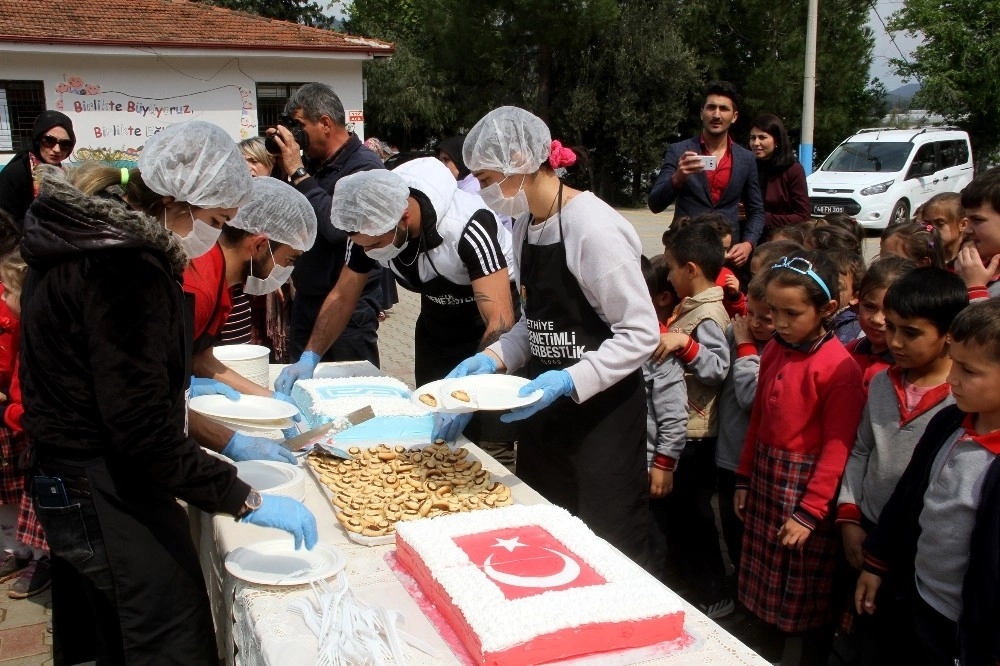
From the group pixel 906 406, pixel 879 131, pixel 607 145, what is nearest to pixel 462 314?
pixel 906 406

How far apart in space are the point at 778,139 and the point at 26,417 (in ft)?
14.2

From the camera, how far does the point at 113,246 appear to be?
1644 millimetres

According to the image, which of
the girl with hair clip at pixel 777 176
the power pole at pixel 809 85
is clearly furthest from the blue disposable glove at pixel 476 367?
the power pole at pixel 809 85

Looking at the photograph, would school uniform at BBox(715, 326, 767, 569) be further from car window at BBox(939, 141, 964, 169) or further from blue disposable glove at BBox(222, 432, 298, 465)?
car window at BBox(939, 141, 964, 169)

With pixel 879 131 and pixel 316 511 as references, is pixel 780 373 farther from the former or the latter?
pixel 879 131

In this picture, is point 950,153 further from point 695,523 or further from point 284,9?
point 284,9

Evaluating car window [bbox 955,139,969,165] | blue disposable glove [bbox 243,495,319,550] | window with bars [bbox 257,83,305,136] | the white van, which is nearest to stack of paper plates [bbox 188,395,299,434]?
blue disposable glove [bbox 243,495,319,550]

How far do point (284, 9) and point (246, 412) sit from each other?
2795cm

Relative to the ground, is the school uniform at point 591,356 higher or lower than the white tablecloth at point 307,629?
higher

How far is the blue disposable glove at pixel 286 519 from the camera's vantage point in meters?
1.83

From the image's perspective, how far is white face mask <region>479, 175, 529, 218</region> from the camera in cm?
245

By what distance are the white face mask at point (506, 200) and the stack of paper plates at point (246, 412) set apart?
90 centimetres

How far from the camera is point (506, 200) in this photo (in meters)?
2.48

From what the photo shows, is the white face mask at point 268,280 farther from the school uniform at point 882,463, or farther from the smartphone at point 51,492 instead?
A: the school uniform at point 882,463
